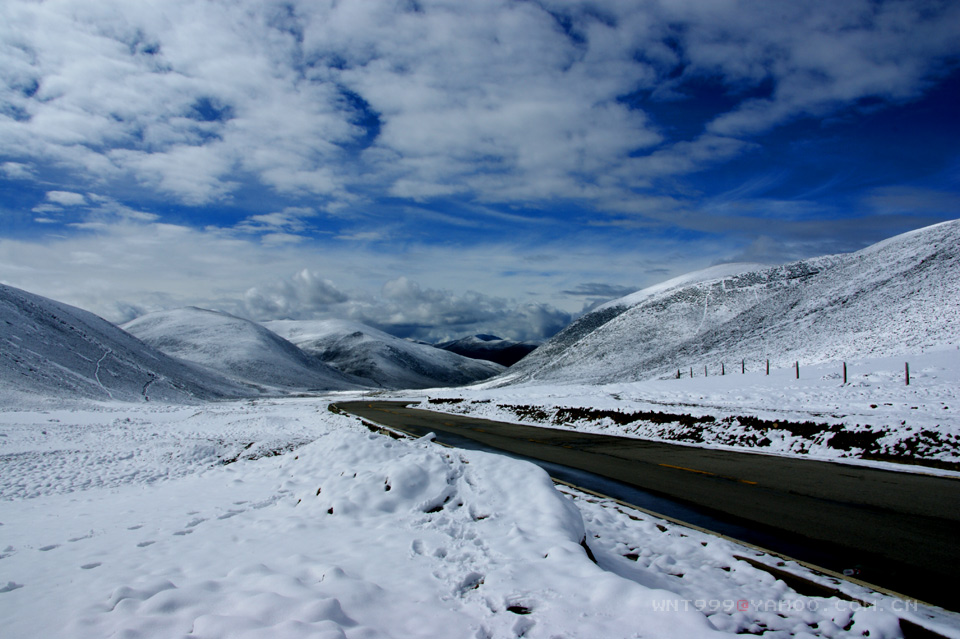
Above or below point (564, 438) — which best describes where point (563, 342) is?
above

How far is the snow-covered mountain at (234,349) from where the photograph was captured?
13900 centimetres

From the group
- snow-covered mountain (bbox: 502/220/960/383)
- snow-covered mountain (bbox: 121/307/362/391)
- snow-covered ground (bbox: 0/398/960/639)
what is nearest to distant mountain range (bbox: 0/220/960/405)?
snow-covered mountain (bbox: 502/220/960/383)

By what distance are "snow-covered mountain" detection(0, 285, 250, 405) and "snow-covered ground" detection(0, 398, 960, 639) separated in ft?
183

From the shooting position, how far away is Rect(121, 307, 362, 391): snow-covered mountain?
13900cm

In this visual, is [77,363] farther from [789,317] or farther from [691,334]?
[691,334]

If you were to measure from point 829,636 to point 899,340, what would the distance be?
52.2 m

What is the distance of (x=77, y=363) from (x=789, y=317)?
10357cm

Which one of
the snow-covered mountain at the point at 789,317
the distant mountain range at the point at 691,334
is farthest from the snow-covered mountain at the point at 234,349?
the snow-covered mountain at the point at 789,317

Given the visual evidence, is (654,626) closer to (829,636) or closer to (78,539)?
(829,636)

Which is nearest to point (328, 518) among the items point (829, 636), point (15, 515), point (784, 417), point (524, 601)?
point (524, 601)

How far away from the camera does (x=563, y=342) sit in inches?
5630

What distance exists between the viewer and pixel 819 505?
8.09 metres

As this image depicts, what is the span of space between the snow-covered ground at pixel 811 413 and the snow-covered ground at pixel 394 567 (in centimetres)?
970

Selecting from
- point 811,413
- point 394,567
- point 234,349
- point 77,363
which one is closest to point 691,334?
point 811,413
